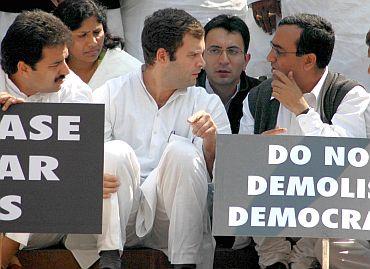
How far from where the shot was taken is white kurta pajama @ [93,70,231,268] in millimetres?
6598

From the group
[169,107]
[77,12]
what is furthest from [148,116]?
[77,12]

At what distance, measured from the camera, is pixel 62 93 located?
6965mm

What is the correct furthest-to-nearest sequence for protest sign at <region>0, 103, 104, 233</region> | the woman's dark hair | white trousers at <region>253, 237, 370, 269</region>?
the woman's dark hair, white trousers at <region>253, 237, 370, 269</region>, protest sign at <region>0, 103, 104, 233</region>

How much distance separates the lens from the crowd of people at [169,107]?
6.61 metres

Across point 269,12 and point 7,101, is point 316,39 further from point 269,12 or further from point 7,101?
point 7,101

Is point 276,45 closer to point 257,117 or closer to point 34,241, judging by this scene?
point 257,117

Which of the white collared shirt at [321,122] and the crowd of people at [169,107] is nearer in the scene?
the crowd of people at [169,107]

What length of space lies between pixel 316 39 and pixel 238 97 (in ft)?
2.36

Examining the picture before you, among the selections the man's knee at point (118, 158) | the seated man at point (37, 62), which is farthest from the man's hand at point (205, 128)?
the seated man at point (37, 62)

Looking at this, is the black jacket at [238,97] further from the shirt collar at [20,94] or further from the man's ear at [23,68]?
the man's ear at [23,68]

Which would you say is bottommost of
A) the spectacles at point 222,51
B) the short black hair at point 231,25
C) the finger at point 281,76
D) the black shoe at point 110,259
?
the black shoe at point 110,259

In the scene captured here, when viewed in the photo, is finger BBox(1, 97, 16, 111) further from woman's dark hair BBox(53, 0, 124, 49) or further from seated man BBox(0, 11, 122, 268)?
woman's dark hair BBox(53, 0, 124, 49)

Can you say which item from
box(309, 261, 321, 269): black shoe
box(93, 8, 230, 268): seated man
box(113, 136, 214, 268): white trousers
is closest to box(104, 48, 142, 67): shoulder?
box(93, 8, 230, 268): seated man

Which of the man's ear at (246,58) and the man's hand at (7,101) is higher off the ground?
the man's ear at (246,58)
